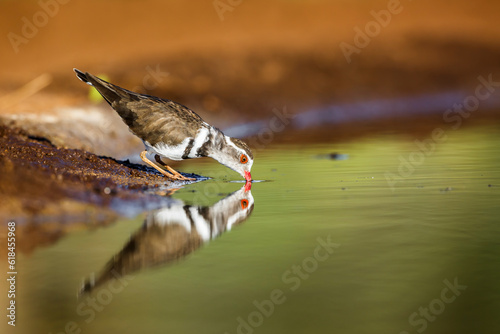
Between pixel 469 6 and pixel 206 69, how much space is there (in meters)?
9.17

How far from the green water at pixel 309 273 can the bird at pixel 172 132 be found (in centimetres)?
164

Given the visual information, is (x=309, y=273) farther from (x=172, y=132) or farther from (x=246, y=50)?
(x=246, y=50)

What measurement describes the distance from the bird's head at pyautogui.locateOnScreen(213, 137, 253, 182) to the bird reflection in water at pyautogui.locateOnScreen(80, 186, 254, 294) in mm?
1545

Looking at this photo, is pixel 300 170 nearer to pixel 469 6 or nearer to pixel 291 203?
pixel 291 203

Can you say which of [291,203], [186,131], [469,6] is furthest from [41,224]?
[469,6]

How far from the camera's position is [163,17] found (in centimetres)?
1883

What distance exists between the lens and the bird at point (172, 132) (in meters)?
9.66

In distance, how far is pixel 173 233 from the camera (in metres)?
6.18

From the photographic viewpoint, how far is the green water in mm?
4023

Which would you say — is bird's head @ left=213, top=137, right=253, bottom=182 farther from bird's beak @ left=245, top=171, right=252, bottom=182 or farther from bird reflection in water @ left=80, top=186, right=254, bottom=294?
bird reflection in water @ left=80, top=186, right=254, bottom=294

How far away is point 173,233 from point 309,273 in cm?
171

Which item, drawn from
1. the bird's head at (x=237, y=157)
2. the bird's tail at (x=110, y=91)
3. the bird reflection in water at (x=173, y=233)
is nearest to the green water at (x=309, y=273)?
the bird reflection in water at (x=173, y=233)

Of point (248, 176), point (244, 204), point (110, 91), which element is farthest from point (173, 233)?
point (110, 91)

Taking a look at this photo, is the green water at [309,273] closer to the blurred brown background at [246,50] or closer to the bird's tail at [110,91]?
the bird's tail at [110,91]
